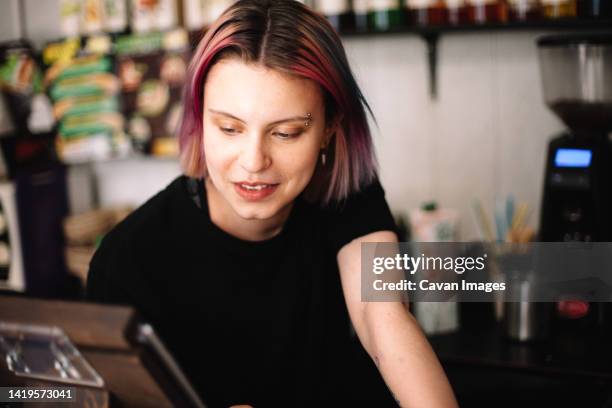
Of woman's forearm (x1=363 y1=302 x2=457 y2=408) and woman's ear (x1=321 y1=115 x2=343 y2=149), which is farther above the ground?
woman's ear (x1=321 y1=115 x2=343 y2=149)

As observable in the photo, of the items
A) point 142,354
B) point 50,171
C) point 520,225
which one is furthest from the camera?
point 50,171

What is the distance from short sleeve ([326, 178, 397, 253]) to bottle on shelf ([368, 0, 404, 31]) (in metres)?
1.16

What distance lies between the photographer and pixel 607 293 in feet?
5.73

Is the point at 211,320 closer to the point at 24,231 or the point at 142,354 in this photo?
the point at 142,354

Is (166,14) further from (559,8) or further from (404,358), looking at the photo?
(404,358)

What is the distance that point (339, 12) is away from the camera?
2.31m

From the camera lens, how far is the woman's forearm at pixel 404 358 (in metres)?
1.01

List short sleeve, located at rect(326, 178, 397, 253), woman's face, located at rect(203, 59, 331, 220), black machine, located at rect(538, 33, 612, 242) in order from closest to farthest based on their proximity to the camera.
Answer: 1. woman's face, located at rect(203, 59, 331, 220)
2. short sleeve, located at rect(326, 178, 397, 253)
3. black machine, located at rect(538, 33, 612, 242)

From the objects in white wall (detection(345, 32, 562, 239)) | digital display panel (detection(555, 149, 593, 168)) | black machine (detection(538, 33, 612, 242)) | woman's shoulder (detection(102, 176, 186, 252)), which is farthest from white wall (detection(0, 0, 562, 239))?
woman's shoulder (detection(102, 176, 186, 252))

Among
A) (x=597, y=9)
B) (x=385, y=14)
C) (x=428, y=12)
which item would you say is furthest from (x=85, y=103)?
(x=597, y=9)

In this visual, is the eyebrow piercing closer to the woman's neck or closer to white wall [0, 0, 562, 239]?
the woman's neck

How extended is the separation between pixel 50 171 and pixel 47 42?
586 mm

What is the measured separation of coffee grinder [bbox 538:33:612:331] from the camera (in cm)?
176

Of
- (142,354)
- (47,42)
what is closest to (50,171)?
(47,42)
